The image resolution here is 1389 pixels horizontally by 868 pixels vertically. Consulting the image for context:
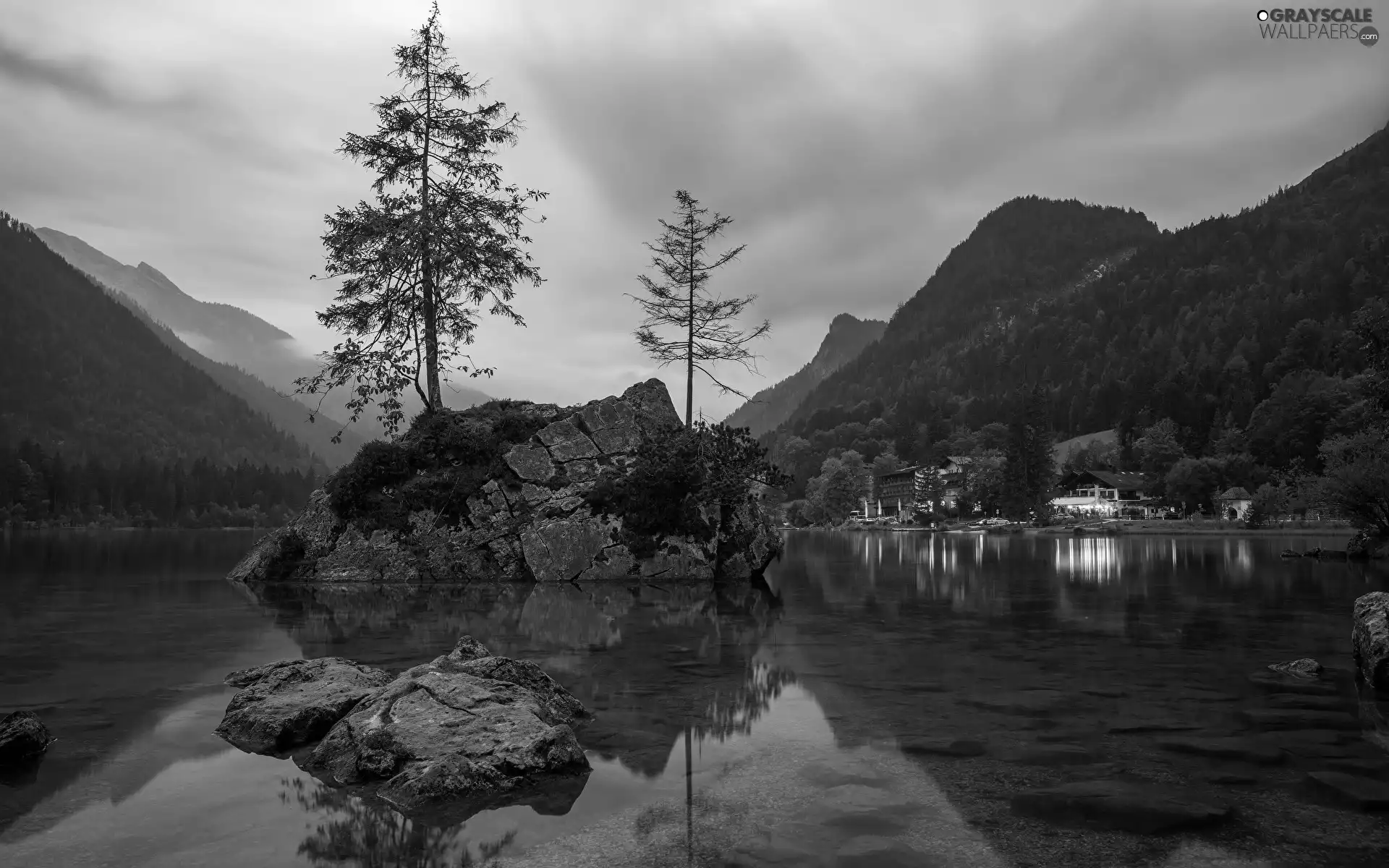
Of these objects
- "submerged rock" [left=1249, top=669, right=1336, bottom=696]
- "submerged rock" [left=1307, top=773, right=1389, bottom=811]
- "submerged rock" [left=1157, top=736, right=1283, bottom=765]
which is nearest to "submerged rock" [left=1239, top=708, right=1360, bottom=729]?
"submerged rock" [left=1157, top=736, right=1283, bottom=765]

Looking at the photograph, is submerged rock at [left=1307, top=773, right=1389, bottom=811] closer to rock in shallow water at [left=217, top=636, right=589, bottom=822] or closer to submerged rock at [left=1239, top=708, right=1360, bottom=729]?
submerged rock at [left=1239, top=708, right=1360, bottom=729]

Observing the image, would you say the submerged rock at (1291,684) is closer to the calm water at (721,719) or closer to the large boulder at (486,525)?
the calm water at (721,719)

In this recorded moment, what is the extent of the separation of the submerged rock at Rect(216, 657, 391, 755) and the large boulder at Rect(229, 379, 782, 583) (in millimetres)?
19846

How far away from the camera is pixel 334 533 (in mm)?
32875

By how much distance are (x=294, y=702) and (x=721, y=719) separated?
5453mm

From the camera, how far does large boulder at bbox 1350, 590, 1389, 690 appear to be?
12.1 meters

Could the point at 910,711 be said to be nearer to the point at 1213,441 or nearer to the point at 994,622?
the point at 994,622

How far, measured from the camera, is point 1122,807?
285 inches

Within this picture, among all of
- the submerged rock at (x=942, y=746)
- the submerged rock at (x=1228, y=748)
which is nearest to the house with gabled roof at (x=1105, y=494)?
the submerged rock at (x=1228, y=748)

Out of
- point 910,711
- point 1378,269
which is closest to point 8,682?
point 910,711

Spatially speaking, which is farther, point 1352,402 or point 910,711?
point 1352,402

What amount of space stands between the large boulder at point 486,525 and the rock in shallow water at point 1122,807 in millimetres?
25085

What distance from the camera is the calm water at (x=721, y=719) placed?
21.5 feet

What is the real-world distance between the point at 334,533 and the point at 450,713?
26569mm
